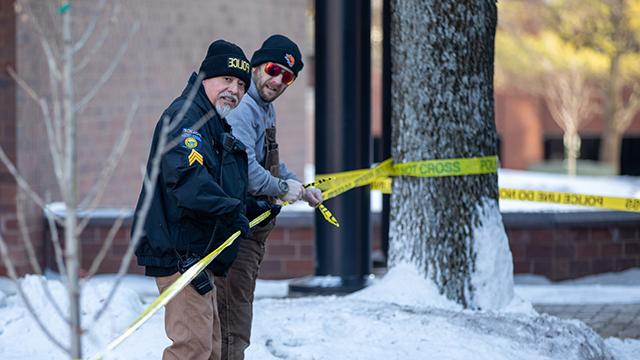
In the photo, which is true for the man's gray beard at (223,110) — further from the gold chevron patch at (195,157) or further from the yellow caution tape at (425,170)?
the yellow caution tape at (425,170)

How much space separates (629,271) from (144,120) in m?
5.83

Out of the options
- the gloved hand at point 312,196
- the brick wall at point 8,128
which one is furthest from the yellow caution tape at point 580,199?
the brick wall at point 8,128

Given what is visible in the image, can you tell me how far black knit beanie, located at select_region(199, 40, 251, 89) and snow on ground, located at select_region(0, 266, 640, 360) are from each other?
5.82ft

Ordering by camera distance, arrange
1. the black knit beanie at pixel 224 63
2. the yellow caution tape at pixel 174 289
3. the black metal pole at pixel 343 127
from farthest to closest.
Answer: the black metal pole at pixel 343 127, the black knit beanie at pixel 224 63, the yellow caution tape at pixel 174 289

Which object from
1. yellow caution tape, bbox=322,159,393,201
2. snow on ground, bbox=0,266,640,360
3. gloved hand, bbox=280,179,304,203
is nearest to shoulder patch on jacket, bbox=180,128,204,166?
gloved hand, bbox=280,179,304,203

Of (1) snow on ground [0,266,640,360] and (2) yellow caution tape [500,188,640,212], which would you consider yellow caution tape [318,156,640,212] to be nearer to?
(2) yellow caution tape [500,188,640,212]

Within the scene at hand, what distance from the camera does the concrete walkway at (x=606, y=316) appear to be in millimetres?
7516

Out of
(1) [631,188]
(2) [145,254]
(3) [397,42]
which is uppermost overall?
(3) [397,42]

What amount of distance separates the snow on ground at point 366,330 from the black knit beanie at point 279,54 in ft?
5.03

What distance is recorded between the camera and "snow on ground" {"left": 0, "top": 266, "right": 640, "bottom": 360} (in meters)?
5.92

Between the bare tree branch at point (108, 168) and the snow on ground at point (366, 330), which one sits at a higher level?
the bare tree branch at point (108, 168)

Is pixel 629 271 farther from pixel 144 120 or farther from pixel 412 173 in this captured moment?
pixel 144 120

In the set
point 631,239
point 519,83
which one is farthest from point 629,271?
point 519,83

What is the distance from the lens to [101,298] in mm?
6562
